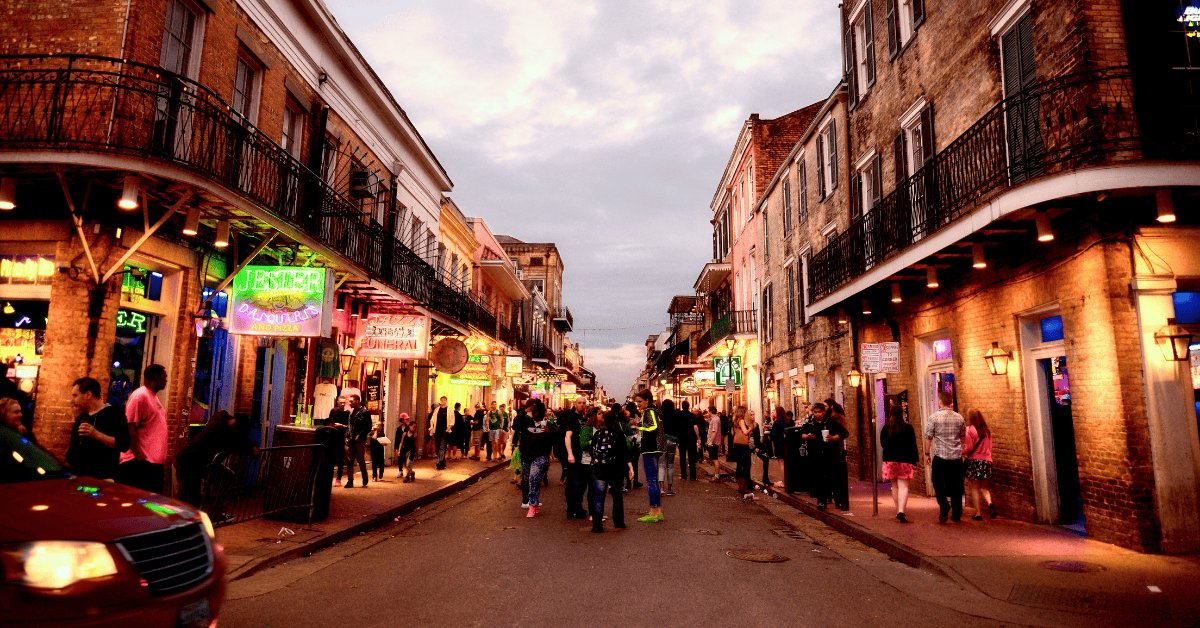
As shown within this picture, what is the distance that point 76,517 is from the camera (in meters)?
3.62

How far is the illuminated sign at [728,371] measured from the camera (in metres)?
22.5

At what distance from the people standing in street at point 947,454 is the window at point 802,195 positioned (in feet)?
38.4

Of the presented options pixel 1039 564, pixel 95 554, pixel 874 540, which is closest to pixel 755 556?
pixel 874 540

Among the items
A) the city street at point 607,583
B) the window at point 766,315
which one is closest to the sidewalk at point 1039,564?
the city street at point 607,583

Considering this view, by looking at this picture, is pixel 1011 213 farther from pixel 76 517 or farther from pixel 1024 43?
pixel 76 517

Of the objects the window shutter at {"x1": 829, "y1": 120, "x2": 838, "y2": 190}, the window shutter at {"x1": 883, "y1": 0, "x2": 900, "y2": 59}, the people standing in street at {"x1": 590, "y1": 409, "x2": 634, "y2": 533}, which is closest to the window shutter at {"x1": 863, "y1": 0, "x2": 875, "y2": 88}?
the window shutter at {"x1": 883, "y1": 0, "x2": 900, "y2": 59}

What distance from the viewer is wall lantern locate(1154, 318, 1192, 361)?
303 inches

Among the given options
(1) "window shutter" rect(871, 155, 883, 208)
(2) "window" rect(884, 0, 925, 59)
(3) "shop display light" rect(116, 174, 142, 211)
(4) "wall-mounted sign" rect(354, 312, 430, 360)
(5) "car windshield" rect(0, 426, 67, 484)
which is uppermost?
(2) "window" rect(884, 0, 925, 59)

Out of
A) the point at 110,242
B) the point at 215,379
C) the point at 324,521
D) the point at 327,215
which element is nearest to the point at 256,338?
the point at 215,379

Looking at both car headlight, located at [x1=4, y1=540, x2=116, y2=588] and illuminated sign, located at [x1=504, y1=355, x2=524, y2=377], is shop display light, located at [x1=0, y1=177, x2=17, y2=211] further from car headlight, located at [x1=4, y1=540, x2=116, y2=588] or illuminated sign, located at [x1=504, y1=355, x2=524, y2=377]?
illuminated sign, located at [x1=504, y1=355, x2=524, y2=377]

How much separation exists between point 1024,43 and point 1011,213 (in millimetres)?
3071

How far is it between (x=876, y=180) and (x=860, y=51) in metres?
3.46

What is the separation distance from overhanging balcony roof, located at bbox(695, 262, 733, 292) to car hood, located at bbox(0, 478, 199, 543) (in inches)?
1204

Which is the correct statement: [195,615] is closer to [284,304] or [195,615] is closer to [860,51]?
[284,304]
